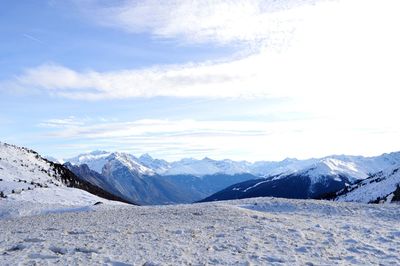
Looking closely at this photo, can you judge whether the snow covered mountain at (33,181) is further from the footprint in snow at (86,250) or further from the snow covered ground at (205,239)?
the footprint in snow at (86,250)

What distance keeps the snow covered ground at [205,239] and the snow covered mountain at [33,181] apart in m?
25.7

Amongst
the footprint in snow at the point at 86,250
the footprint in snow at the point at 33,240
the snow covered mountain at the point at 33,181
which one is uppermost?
the snow covered mountain at the point at 33,181

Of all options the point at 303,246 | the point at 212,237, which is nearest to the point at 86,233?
the point at 212,237

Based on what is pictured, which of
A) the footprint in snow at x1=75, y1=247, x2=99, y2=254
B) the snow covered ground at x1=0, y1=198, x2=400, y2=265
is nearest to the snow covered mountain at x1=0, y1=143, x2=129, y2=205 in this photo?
the snow covered ground at x1=0, y1=198, x2=400, y2=265

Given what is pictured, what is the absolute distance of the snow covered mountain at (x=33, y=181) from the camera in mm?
50000

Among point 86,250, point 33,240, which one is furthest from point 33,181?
point 86,250

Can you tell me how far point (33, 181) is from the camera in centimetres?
6081

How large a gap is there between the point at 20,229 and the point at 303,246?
13482 millimetres

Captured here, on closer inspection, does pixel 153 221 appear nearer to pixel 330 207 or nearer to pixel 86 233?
pixel 86 233

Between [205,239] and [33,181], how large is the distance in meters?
48.7

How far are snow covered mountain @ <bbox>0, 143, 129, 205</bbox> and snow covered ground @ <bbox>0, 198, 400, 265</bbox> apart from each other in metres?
25.7

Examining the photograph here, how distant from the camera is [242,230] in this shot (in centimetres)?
1972

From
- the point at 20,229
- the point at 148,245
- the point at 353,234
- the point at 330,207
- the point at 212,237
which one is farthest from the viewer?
the point at 330,207

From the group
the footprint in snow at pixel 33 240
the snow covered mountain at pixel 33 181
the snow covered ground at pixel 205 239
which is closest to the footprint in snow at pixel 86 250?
the snow covered ground at pixel 205 239
